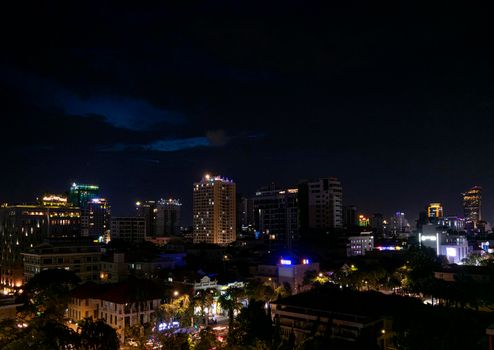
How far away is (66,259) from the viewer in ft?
204

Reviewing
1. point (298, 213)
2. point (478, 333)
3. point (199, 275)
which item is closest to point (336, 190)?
point (298, 213)

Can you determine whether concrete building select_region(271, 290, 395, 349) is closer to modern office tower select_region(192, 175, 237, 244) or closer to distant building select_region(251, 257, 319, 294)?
distant building select_region(251, 257, 319, 294)

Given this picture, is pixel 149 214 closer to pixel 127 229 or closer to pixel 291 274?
pixel 127 229

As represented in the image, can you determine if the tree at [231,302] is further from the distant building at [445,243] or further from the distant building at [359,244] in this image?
the distant building at [359,244]

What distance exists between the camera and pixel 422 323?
89.7 ft

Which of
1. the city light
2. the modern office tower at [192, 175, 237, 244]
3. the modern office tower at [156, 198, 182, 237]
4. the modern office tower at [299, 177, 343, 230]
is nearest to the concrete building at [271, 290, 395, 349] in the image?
the city light

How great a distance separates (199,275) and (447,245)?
58.3 metres

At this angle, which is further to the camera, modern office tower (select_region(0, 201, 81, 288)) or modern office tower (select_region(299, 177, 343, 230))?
modern office tower (select_region(299, 177, 343, 230))

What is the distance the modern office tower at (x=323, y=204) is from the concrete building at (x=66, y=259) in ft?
220

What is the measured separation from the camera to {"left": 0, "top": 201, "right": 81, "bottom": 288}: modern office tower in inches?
2724

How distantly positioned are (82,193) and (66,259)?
Answer: 126550mm

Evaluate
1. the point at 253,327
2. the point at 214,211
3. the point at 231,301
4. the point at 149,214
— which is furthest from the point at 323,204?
the point at 253,327

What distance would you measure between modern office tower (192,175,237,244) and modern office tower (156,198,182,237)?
4340cm

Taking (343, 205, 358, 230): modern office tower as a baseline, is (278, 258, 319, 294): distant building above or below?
below
